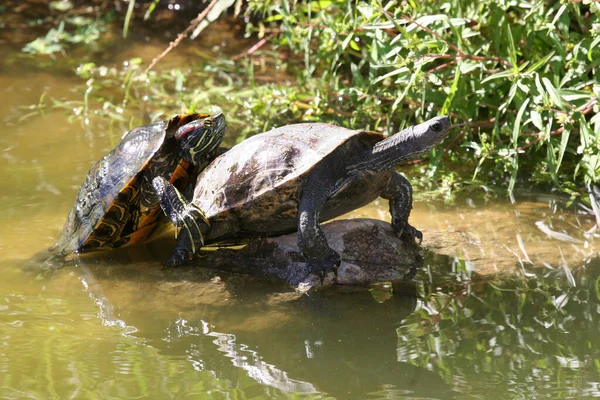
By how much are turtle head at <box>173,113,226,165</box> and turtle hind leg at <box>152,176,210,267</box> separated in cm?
27

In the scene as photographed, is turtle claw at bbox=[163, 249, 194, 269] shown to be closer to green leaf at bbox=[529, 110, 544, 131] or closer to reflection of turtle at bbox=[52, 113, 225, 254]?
reflection of turtle at bbox=[52, 113, 225, 254]

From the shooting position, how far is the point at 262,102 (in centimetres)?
611

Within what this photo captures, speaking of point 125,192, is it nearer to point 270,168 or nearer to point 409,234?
point 270,168

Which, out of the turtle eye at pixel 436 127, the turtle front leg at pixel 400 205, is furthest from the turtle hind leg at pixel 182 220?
the turtle eye at pixel 436 127

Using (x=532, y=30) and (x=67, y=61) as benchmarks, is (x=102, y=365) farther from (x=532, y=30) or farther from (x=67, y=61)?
(x=67, y=61)

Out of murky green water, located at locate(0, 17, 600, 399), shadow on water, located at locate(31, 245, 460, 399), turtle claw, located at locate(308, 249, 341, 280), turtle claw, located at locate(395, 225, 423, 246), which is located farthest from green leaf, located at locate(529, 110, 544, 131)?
turtle claw, located at locate(308, 249, 341, 280)

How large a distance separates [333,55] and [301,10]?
0.48 m

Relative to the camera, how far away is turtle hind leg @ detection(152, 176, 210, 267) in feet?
12.7

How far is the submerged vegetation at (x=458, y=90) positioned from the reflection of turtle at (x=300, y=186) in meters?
0.79

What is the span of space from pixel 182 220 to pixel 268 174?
0.50 metres

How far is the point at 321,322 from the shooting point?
11.2 feet

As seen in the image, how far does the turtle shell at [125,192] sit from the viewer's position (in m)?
4.14

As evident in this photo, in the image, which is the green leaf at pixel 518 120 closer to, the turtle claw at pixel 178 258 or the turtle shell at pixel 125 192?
the turtle shell at pixel 125 192

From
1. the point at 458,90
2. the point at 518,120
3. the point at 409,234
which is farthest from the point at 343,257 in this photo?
the point at 458,90
